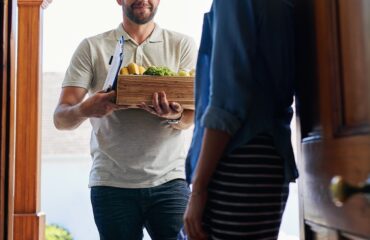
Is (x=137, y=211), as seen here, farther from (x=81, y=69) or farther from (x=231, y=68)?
(x=231, y=68)

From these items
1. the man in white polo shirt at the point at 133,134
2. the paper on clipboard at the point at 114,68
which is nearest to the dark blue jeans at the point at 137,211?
the man in white polo shirt at the point at 133,134

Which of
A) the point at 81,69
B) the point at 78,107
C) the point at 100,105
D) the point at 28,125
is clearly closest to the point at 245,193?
the point at 100,105

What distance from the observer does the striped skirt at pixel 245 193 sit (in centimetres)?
98

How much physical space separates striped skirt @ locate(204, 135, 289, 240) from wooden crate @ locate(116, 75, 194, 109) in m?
0.68

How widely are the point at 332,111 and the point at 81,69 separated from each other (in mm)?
1121

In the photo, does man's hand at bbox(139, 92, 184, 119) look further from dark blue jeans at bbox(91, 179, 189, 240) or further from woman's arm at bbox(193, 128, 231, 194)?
woman's arm at bbox(193, 128, 231, 194)

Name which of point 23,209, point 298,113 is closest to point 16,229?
point 23,209

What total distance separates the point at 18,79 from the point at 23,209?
700 millimetres

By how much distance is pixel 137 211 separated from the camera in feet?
5.48

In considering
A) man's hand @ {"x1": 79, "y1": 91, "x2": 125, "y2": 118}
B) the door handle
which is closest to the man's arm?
man's hand @ {"x1": 79, "y1": 91, "x2": 125, "y2": 118}

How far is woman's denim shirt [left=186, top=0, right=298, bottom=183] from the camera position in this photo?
969 mm

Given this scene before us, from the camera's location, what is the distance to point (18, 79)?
2697 mm

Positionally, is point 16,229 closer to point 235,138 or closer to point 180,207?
point 180,207

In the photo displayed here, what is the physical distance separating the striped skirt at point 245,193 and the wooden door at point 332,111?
0.09m
